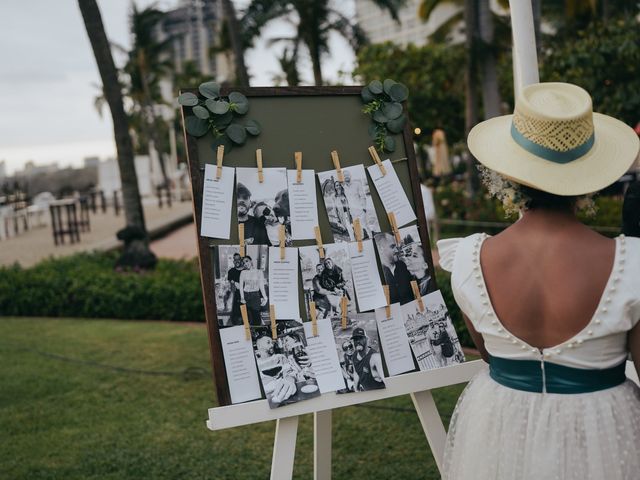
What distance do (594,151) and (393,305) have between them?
42.1 inches

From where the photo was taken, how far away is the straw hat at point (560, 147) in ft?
6.91

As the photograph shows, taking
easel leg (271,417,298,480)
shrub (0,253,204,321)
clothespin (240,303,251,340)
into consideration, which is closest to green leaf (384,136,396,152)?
clothespin (240,303,251,340)

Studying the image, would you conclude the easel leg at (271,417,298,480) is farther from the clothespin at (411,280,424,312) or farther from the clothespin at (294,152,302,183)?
the clothespin at (294,152,302,183)

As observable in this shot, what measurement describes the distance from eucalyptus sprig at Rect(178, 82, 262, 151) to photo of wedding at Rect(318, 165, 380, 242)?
Result: 35 cm

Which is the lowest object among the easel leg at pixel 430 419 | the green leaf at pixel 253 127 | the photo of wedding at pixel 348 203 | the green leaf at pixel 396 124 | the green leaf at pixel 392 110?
the easel leg at pixel 430 419

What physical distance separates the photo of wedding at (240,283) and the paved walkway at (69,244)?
30.5 feet

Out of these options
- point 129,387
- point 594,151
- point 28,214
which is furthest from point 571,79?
point 28,214

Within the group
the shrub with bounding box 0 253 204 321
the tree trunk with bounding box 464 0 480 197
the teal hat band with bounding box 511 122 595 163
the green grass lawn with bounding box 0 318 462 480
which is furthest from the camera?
the tree trunk with bounding box 464 0 480 197

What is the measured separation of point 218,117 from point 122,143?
7.63 meters

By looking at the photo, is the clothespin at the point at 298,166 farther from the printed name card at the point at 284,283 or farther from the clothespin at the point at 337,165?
the printed name card at the point at 284,283

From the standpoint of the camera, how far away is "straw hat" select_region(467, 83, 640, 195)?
82.9 inches

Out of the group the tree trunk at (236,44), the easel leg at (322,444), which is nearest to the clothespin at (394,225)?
the easel leg at (322,444)

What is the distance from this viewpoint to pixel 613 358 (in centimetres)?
212

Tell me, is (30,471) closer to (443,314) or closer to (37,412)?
(37,412)
